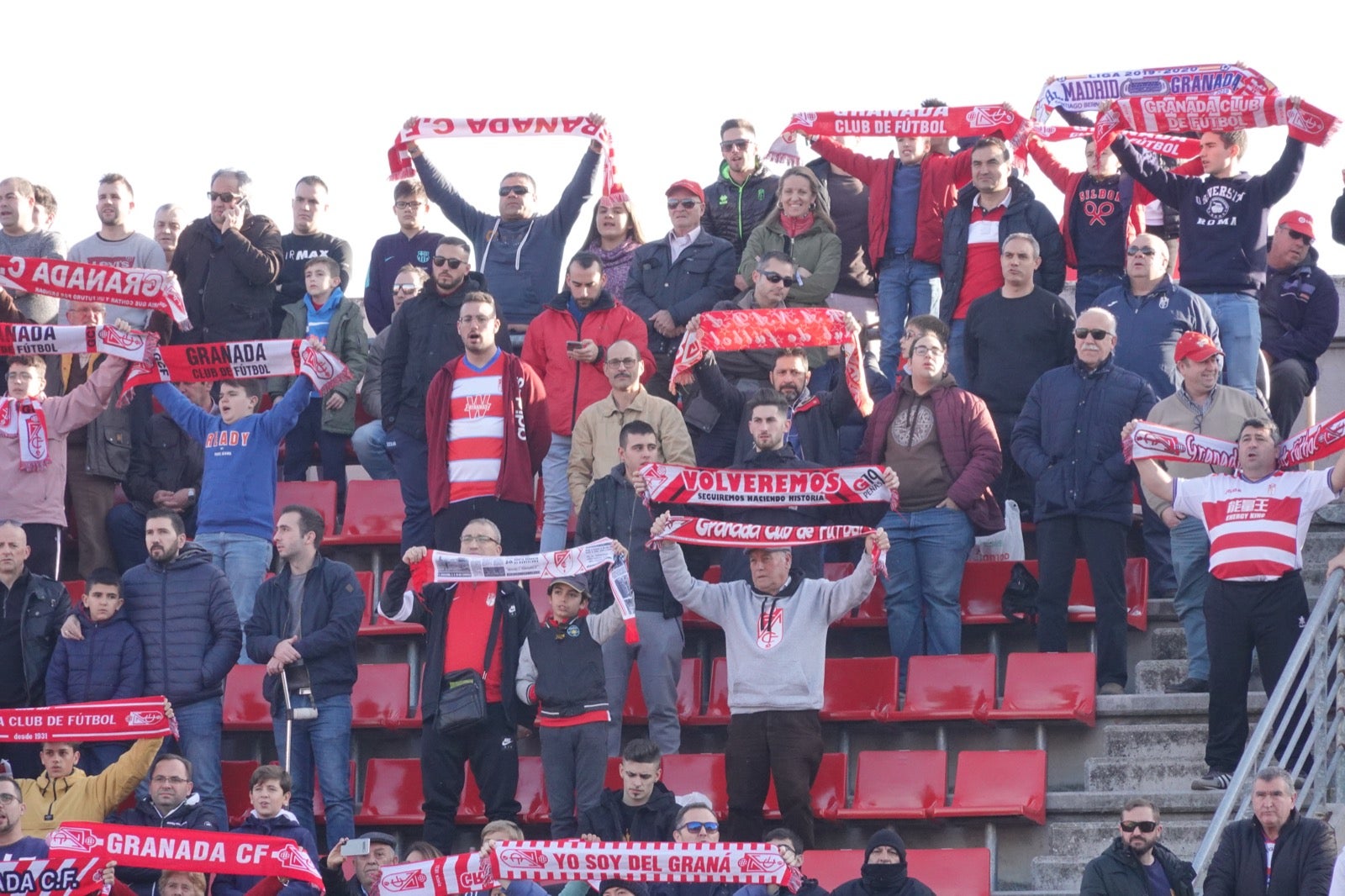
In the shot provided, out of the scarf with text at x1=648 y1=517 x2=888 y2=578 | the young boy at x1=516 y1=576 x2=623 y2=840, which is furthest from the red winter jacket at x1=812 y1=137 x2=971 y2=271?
the young boy at x1=516 y1=576 x2=623 y2=840

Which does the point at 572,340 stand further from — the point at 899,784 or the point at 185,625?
the point at 899,784

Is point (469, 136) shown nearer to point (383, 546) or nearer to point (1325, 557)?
point (383, 546)

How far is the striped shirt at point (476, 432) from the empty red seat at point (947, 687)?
9.23 ft

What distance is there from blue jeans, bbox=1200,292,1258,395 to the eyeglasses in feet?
14.5

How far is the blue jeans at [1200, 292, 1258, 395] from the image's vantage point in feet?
44.7

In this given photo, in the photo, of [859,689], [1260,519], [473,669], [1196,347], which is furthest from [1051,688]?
[473,669]

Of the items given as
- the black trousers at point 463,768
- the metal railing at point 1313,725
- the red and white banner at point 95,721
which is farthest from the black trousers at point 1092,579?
the red and white banner at point 95,721

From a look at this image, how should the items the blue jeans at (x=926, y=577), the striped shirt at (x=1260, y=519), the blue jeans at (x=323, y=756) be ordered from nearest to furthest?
the striped shirt at (x=1260, y=519) → the blue jeans at (x=323, y=756) → the blue jeans at (x=926, y=577)

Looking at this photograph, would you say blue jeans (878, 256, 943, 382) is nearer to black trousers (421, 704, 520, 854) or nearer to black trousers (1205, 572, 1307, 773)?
black trousers (1205, 572, 1307, 773)

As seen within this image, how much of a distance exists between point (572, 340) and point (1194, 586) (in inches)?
168

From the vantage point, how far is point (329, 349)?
50.3 ft

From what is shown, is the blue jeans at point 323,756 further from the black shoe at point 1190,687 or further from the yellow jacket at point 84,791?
the black shoe at point 1190,687

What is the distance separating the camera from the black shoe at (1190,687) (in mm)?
12242

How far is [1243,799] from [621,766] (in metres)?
3.20
